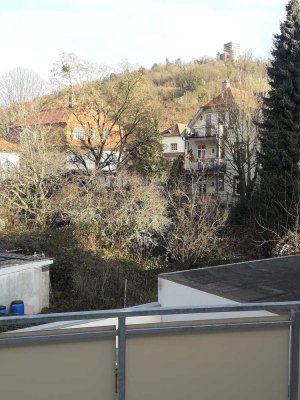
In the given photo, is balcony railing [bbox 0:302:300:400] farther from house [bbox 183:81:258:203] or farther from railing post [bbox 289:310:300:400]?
house [bbox 183:81:258:203]

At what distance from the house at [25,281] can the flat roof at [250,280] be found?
709 centimetres

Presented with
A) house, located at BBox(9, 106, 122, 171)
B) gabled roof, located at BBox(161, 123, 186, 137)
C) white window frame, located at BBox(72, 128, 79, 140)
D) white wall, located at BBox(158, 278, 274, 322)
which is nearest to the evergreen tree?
house, located at BBox(9, 106, 122, 171)

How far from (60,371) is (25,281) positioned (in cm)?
1490

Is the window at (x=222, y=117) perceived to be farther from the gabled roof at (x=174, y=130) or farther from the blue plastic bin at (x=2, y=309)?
the blue plastic bin at (x=2, y=309)

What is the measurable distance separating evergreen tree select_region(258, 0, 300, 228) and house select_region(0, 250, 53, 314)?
12331 mm

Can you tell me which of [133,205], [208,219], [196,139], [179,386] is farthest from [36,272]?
[196,139]

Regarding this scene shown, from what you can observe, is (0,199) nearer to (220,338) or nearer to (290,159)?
(290,159)

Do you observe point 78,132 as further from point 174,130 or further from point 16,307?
point 174,130

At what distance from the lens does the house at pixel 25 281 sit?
1545cm

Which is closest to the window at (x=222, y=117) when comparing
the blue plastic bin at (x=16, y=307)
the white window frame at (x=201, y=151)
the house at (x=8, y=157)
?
the white window frame at (x=201, y=151)

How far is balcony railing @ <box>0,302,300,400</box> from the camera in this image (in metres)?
2.16

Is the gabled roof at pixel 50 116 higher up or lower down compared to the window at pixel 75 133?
higher up

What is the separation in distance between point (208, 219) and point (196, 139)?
1650 centimetres

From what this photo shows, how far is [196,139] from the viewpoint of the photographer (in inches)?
1496
